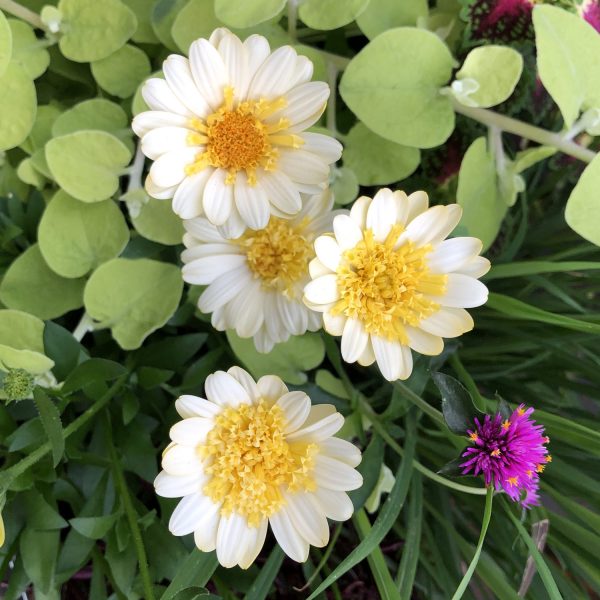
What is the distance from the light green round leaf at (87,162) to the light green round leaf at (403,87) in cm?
20

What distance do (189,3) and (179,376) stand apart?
0.34 m

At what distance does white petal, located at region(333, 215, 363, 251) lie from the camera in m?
→ 0.41

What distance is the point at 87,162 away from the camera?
0.53 metres

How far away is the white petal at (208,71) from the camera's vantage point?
16.8 inches

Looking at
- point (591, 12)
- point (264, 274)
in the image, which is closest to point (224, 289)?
point (264, 274)

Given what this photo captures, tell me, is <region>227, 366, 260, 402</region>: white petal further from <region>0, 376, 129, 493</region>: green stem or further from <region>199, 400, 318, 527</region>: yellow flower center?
<region>0, 376, 129, 493</region>: green stem

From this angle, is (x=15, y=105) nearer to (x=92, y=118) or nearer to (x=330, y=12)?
(x=92, y=118)

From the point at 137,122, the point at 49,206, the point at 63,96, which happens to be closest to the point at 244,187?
the point at 137,122

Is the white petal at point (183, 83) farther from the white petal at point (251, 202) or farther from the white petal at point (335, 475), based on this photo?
the white petal at point (335, 475)

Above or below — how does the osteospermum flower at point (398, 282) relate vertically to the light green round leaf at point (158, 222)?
above

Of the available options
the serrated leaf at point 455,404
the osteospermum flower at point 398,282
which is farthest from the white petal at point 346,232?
the serrated leaf at point 455,404

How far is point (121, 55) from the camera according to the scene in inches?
22.4

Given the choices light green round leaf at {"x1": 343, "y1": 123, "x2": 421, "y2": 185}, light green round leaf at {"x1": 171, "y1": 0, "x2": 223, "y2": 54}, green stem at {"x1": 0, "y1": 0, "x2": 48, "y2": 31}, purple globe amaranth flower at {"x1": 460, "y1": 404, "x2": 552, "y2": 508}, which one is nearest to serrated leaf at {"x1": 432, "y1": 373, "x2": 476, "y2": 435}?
purple globe amaranth flower at {"x1": 460, "y1": 404, "x2": 552, "y2": 508}

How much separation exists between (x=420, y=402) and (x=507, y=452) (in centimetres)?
9
